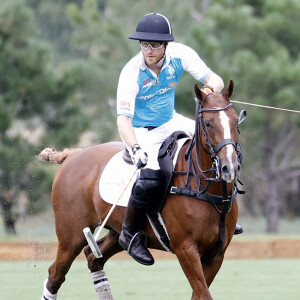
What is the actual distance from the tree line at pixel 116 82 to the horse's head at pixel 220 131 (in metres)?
7.32

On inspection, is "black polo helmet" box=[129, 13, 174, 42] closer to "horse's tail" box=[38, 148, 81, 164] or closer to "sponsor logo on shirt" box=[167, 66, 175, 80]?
"sponsor logo on shirt" box=[167, 66, 175, 80]

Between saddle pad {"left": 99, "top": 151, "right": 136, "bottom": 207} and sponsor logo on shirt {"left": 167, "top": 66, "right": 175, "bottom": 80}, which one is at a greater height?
sponsor logo on shirt {"left": 167, "top": 66, "right": 175, "bottom": 80}

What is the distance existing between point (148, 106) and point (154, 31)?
23.8 inches

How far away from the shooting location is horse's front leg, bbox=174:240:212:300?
17.0 ft

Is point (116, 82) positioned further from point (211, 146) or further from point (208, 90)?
point (211, 146)

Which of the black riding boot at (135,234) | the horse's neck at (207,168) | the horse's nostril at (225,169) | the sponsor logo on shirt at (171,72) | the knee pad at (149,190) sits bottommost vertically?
the black riding boot at (135,234)

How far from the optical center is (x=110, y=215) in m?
6.23

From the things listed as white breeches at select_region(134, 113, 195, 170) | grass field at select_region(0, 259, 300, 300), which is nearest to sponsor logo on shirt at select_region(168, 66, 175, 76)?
white breeches at select_region(134, 113, 195, 170)

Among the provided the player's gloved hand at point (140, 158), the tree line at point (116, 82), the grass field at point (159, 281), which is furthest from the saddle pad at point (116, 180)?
the tree line at point (116, 82)

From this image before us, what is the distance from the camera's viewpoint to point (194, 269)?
521cm

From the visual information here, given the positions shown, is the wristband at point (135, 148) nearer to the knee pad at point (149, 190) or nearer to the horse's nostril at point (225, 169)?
the knee pad at point (149, 190)

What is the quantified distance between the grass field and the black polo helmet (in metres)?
3.05

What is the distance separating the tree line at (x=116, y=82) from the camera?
1402cm

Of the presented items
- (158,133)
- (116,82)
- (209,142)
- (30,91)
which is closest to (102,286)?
(158,133)
